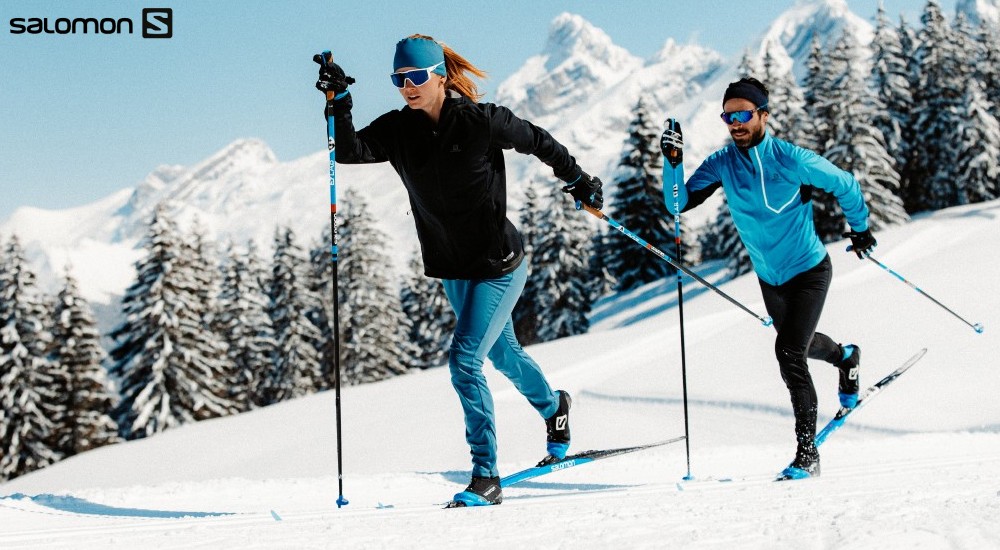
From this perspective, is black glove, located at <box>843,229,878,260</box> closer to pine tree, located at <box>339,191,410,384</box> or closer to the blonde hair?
the blonde hair

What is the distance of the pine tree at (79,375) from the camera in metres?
28.9

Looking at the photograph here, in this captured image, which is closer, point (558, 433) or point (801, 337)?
point (801, 337)

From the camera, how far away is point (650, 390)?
11.4 m

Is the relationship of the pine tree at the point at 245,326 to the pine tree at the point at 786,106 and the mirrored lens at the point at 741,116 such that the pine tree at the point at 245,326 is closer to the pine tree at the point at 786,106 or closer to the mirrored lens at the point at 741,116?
the pine tree at the point at 786,106

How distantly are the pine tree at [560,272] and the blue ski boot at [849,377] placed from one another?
30.7 meters

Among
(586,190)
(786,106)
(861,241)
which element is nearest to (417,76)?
(586,190)

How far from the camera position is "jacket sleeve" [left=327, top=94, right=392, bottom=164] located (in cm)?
449

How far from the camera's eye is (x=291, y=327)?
38.7 meters

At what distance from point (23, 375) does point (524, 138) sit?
29.5m

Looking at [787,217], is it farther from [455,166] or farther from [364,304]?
[364,304]

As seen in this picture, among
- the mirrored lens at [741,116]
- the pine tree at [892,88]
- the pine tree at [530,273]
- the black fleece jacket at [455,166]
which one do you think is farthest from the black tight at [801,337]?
the pine tree at [892,88]

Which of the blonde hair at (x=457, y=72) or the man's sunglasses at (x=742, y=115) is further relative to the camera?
the man's sunglasses at (x=742, y=115)

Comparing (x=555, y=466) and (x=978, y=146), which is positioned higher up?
(x=978, y=146)

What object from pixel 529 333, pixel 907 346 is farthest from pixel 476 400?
pixel 529 333
